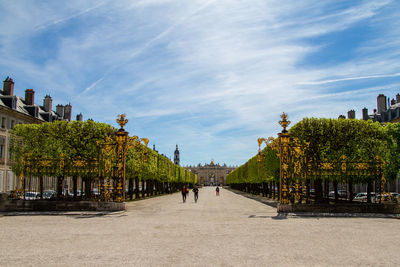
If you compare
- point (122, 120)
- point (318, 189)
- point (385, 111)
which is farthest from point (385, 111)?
point (122, 120)

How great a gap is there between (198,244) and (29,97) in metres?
53.0

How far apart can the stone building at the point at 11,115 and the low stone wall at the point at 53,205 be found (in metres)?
25.0

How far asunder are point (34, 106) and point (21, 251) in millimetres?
49279

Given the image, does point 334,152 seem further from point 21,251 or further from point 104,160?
point 21,251

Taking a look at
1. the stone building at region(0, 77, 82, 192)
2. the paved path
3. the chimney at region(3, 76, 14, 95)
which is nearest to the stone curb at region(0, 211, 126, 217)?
the paved path

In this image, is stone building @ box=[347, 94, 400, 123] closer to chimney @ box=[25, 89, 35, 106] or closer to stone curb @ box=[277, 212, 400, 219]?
stone curb @ box=[277, 212, 400, 219]

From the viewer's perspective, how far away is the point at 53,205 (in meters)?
22.3

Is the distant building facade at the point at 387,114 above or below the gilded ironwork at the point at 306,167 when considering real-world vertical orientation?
above

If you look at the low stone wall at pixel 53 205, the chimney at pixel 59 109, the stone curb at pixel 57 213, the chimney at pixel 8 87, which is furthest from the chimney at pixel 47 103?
the stone curb at pixel 57 213

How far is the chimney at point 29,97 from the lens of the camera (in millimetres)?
55981

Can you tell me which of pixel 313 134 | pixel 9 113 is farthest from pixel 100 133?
pixel 9 113

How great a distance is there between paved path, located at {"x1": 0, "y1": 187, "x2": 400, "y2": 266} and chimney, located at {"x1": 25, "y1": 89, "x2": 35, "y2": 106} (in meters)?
44.0

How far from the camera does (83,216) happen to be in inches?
790

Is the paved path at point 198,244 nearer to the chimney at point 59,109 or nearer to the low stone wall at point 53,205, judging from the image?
the low stone wall at point 53,205
